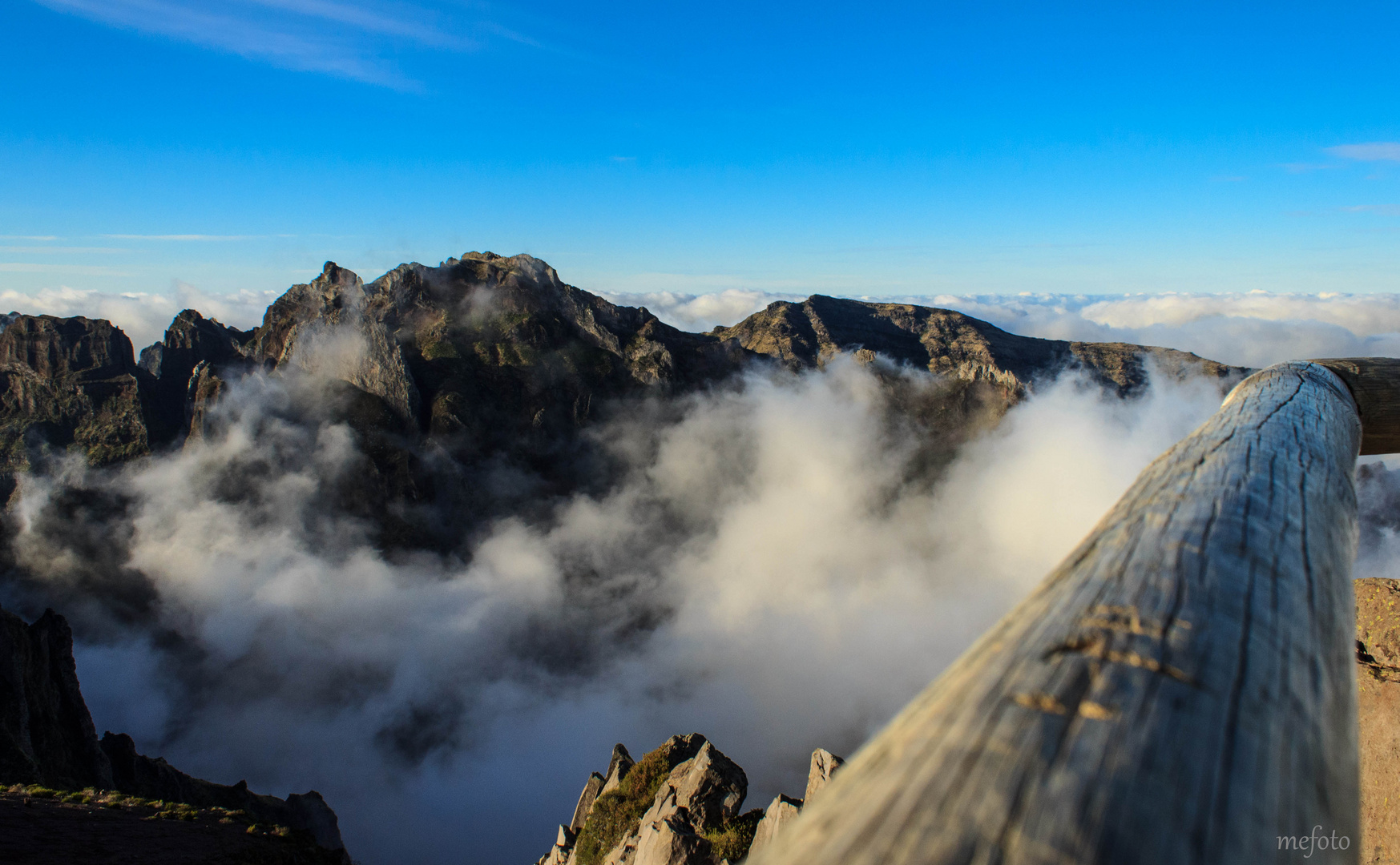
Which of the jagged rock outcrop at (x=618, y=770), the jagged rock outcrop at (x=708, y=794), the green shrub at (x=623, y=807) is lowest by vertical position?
→ the jagged rock outcrop at (x=618, y=770)

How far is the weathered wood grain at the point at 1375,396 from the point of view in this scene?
511 centimetres

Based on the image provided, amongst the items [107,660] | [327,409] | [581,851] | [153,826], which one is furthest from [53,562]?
[581,851]

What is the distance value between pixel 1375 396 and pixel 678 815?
1273 inches

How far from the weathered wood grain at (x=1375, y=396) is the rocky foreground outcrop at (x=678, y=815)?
42.4 feet

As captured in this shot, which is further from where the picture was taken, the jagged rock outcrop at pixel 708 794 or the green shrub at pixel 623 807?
the green shrub at pixel 623 807

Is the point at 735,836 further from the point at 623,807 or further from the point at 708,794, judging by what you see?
the point at 623,807

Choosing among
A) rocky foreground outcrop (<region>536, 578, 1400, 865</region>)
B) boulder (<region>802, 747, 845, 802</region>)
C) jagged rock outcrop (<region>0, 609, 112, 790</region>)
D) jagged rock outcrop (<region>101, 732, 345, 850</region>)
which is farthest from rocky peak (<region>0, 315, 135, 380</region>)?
boulder (<region>802, 747, 845, 802</region>)

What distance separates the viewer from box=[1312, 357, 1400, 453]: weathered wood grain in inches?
201

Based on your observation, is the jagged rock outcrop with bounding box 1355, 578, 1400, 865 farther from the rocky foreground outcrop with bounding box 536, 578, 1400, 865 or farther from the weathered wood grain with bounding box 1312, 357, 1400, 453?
the weathered wood grain with bounding box 1312, 357, 1400, 453

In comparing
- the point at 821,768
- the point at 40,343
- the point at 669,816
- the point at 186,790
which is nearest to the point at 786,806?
the point at 821,768

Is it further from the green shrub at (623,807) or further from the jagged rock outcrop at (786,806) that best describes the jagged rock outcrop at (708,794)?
the green shrub at (623,807)

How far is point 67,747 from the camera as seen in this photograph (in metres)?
65.8

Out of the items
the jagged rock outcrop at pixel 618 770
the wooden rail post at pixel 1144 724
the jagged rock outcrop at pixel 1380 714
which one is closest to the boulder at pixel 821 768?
the jagged rock outcrop at pixel 618 770

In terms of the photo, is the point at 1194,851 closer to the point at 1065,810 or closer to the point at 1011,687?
the point at 1065,810
